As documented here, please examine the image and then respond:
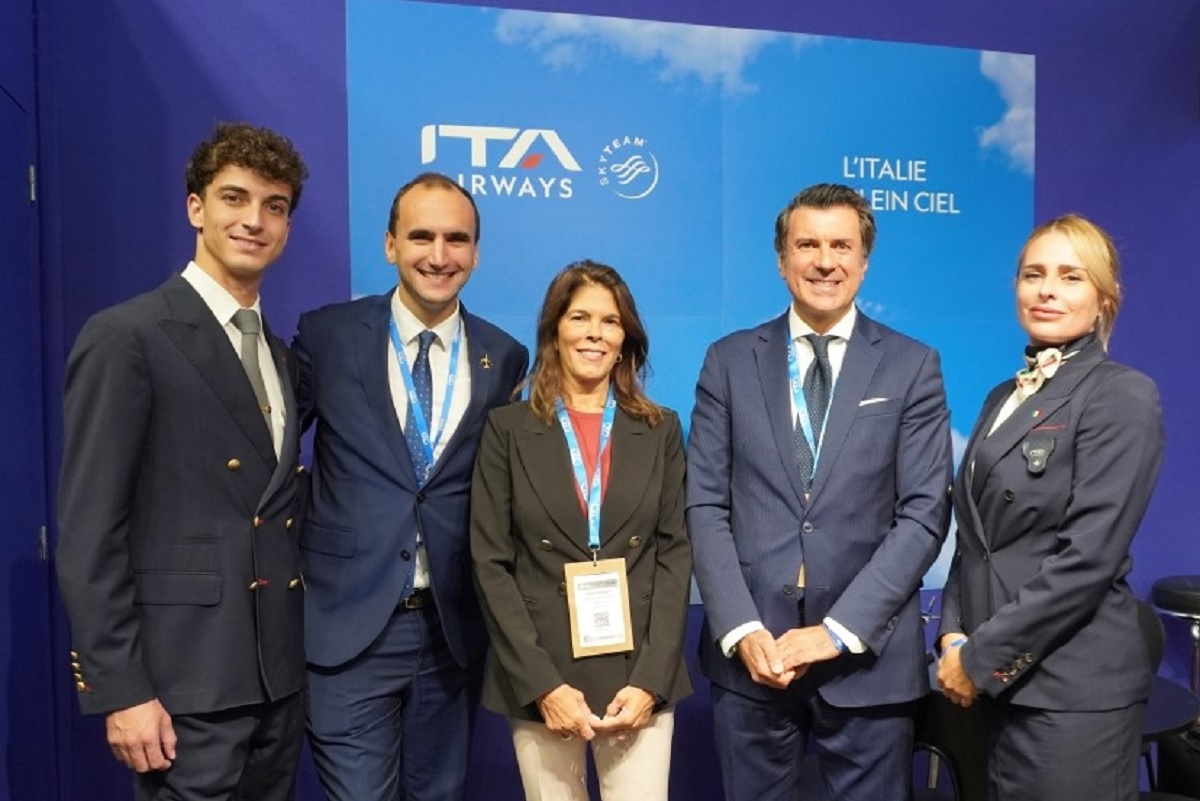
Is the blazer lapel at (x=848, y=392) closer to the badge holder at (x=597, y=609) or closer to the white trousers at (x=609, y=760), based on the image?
the badge holder at (x=597, y=609)

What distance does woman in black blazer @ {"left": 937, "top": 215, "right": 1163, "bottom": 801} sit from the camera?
206 centimetres

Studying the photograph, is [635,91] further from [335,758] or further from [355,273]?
[335,758]

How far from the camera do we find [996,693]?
2115 mm

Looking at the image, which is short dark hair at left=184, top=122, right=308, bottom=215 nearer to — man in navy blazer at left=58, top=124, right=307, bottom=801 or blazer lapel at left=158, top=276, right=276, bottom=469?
man in navy blazer at left=58, top=124, right=307, bottom=801

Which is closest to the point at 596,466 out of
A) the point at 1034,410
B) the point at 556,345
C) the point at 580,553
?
the point at 580,553

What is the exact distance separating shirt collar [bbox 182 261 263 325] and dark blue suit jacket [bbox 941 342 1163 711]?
1.72 meters

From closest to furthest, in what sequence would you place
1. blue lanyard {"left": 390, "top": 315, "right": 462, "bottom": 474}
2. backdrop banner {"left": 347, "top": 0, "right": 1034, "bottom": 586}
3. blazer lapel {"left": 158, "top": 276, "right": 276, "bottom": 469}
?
blazer lapel {"left": 158, "top": 276, "right": 276, "bottom": 469} → blue lanyard {"left": 390, "top": 315, "right": 462, "bottom": 474} → backdrop banner {"left": 347, "top": 0, "right": 1034, "bottom": 586}

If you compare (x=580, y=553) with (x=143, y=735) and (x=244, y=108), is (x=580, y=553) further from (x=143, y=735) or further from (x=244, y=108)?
(x=244, y=108)

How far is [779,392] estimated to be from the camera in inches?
94.2

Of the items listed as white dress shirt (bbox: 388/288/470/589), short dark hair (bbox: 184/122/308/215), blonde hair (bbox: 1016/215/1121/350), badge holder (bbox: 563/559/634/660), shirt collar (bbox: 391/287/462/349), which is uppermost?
short dark hair (bbox: 184/122/308/215)

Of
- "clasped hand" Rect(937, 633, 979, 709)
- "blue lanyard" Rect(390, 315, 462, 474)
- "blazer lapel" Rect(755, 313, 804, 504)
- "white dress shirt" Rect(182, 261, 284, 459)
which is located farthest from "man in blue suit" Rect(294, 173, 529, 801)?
"clasped hand" Rect(937, 633, 979, 709)

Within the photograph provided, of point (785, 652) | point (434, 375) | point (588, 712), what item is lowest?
point (588, 712)

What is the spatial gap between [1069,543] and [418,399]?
60.9 inches

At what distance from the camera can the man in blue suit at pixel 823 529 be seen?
2.28 m
